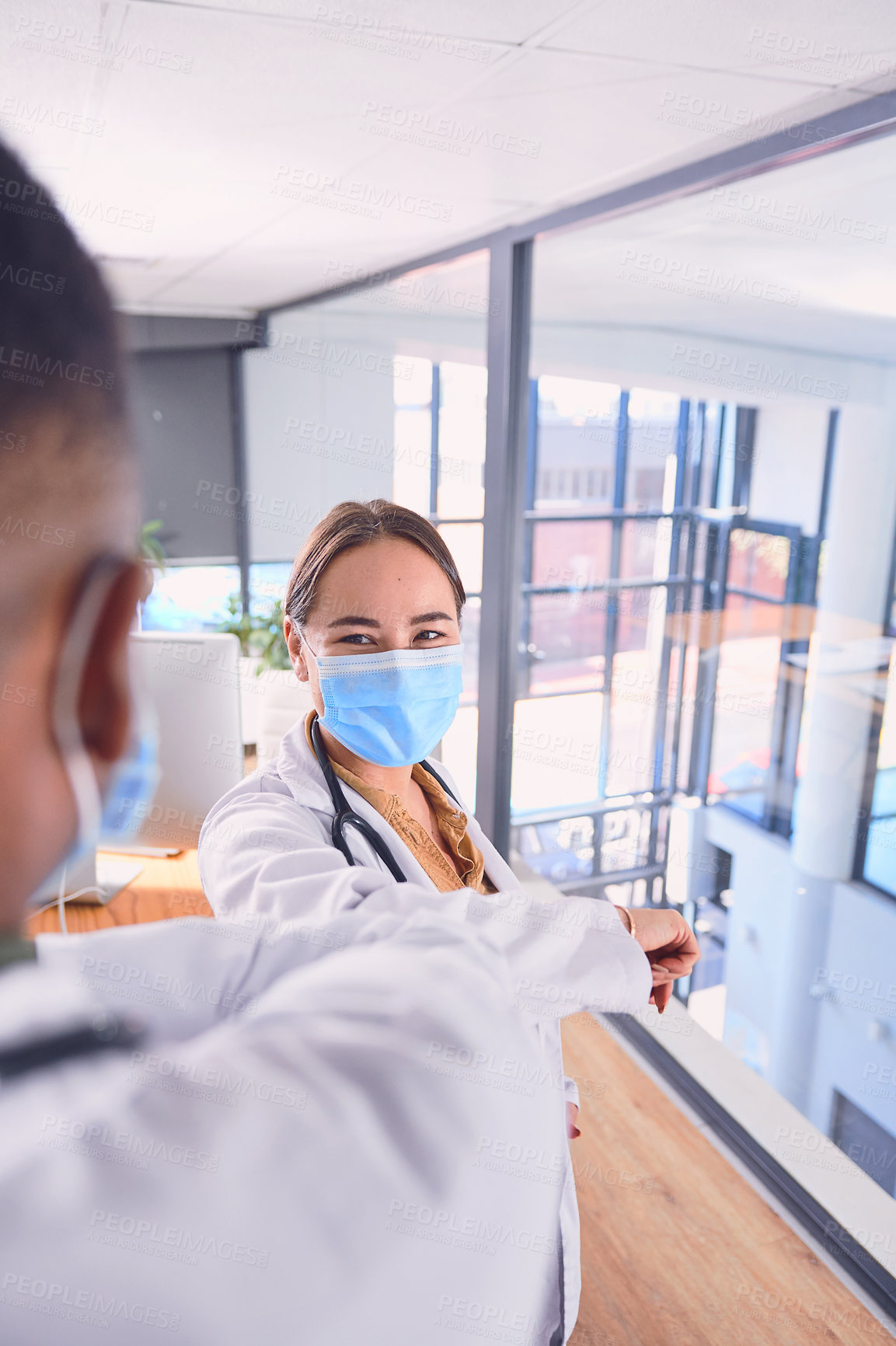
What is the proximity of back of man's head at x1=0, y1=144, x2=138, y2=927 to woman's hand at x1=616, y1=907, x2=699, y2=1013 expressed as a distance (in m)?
0.85

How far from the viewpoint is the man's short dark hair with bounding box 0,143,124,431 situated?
10.5 inches

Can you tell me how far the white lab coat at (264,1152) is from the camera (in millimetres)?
250

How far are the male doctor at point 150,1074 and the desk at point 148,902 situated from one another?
3005 mm

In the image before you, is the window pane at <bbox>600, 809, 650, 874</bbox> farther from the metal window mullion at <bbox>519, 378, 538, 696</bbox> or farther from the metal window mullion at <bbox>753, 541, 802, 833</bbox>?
the metal window mullion at <bbox>753, 541, 802, 833</bbox>

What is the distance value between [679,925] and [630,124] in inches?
70.0

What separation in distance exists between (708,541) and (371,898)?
4.52 meters

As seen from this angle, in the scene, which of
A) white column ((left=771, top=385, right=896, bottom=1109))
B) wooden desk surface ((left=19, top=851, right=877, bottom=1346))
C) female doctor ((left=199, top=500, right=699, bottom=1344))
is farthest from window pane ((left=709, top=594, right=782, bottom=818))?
female doctor ((left=199, top=500, right=699, bottom=1344))

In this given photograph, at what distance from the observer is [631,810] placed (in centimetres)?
557

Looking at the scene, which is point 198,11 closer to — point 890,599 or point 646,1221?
point 890,599

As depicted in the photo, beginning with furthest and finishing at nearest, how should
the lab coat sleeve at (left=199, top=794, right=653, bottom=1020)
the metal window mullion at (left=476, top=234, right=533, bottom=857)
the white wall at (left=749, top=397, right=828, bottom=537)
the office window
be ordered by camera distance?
the white wall at (left=749, top=397, right=828, bottom=537), the metal window mullion at (left=476, top=234, right=533, bottom=857), the office window, the lab coat sleeve at (left=199, top=794, right=653, bottom=1020)

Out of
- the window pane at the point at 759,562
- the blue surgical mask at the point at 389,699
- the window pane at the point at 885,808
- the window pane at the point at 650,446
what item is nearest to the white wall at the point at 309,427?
the window pane at the point at 650,446

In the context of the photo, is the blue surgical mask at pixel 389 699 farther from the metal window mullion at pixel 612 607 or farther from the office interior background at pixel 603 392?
the metal window mullion at pixel 612 607

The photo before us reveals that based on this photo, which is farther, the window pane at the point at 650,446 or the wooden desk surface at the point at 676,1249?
the window pane at the point at 650,446

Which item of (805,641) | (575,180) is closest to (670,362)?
(805,641)
